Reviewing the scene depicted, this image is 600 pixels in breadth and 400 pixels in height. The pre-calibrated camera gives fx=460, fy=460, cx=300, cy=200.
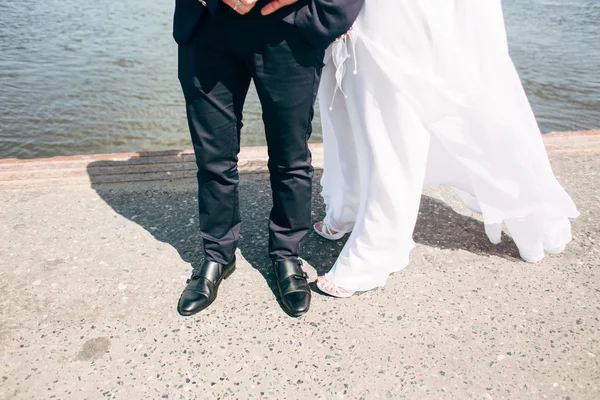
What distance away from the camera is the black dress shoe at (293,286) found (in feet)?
7.23

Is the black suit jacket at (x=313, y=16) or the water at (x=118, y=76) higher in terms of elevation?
the black suit jacket at (x=313, y=16)

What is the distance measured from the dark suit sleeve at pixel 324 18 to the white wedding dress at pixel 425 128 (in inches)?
5.1

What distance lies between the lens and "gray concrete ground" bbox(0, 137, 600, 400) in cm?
187

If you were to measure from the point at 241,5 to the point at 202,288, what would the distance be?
1298 millimetres

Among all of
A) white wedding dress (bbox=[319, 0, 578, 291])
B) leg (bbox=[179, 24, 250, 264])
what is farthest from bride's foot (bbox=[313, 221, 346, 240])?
leg (bbox=[179, 24, 250, 264])

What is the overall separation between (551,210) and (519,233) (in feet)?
0.68

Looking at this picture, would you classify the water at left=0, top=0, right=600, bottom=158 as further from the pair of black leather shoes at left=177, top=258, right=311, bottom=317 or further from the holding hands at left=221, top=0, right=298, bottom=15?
the holding hands at left=221, top=0, right=298, bottom=15

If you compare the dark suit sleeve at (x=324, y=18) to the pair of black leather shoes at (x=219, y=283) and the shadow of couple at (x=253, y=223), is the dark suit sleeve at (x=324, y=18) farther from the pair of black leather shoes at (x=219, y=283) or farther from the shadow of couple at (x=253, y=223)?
the shadow of couple at (x=253, y=223)

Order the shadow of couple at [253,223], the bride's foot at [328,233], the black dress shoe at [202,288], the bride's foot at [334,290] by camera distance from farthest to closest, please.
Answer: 1. the bride's foot at [328,233]
2. the shadow of couple at [253,223]
3. the bride's foot at [334,290]
4. the black dress shoe at [202,288]

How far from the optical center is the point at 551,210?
2422mm

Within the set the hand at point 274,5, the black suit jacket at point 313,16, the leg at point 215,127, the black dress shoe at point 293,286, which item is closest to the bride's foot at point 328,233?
the black dress shoe at point 293,286

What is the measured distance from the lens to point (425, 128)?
2104mm

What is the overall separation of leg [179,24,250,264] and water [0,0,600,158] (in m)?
3.12

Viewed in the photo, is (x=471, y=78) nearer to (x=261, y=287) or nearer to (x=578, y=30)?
(x=261, y=287)
